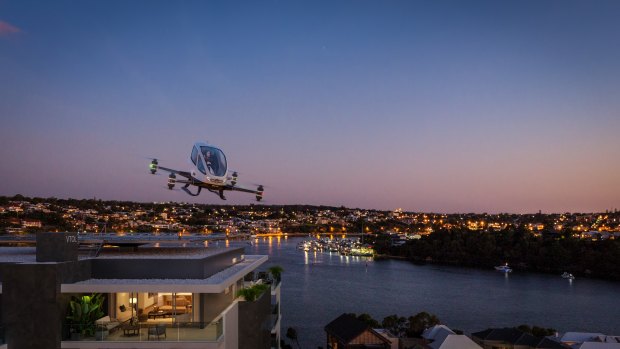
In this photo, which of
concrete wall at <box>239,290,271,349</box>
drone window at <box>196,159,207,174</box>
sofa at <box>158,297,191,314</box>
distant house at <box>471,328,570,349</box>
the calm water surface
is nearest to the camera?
sofa at <box>158,297,191,314</box>

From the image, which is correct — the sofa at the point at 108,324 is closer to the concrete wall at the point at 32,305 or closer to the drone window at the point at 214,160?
the concrete wall at the point at 32,305

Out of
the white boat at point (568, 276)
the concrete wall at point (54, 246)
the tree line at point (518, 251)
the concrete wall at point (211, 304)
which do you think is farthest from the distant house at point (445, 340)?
the tree line at point (518, 251)

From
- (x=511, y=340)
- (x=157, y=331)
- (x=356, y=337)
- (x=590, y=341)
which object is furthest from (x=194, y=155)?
(x=590, y=341)

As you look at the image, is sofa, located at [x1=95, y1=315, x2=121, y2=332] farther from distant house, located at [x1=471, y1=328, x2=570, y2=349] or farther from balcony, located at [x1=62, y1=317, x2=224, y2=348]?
distant house, located at [x1=471, y1=328, x2=570, y2=349]

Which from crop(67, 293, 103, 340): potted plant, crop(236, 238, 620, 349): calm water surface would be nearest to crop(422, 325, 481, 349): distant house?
crop(236, 238, 620, 349): calm water surface

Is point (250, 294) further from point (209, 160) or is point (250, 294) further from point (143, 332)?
point (209, 160)

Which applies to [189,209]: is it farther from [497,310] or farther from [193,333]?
[193,333]

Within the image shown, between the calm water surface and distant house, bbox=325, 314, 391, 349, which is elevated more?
distant house, bbox=325, 314, 391, 349
